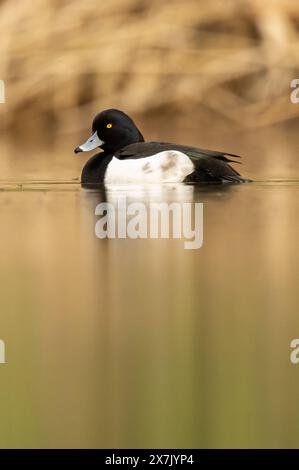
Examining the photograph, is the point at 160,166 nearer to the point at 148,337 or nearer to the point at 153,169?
the point at 153,169

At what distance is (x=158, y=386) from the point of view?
3.10 meters

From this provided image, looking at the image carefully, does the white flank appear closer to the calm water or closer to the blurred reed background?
the blurred reed background

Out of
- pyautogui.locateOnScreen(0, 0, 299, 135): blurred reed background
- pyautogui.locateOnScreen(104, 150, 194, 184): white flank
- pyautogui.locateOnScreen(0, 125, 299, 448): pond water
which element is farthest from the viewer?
pyautogui.locateOnScreen(0, 0, 299, 135): blurred reed background

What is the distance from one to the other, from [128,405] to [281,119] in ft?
20.3

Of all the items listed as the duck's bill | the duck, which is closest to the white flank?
the duck

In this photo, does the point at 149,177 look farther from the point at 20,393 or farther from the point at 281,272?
the point at 20,393

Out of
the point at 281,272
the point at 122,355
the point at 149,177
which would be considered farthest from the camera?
the point at 149,177

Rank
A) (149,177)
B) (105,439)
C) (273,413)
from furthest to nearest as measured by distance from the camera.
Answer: (149,177) < (273,413) < (105,439)

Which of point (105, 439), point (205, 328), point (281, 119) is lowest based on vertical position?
point (105, 439)

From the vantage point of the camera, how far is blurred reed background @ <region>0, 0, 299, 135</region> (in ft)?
27.6

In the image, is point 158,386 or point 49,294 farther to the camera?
point 49,294

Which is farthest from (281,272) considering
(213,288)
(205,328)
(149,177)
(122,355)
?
(149,177)

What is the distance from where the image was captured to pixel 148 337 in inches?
138

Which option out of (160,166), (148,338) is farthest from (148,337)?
(160,166)
